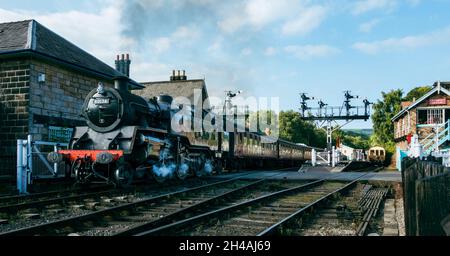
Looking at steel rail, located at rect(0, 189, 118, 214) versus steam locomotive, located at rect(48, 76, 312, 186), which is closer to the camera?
steel rail, located at rect(0, 189, 118, 214)

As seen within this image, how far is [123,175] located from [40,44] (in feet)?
23.4

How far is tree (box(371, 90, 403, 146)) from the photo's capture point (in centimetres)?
5119

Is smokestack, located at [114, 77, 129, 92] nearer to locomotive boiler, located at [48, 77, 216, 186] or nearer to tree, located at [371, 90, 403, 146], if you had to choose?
locomotive boiler, located at [48, 77, 216, 186]

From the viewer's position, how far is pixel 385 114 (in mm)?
51625

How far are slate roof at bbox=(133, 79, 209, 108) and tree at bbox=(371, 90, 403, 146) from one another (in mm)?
29172

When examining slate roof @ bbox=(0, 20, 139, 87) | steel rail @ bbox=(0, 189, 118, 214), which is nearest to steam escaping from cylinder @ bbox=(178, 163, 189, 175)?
steel rail @ bbox=(0, 189, 118, 214)

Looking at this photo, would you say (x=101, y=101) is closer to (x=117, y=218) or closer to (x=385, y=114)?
(x=117, y=218)

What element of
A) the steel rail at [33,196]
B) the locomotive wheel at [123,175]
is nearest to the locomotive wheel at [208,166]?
the locomotive wheel at [123,175]

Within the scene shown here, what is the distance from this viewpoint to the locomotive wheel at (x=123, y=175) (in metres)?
9.99

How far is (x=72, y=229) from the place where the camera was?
5.64 m

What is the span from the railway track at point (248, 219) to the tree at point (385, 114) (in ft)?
151

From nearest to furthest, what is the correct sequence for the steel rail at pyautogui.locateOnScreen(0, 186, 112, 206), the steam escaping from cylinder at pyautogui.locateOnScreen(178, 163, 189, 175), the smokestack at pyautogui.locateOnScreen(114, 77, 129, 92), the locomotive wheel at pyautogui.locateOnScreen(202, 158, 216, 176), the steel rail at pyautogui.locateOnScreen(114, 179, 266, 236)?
1. the steel rail at pyautogui.locateOnScreen(114, 179, 266, 236)
2. the steel rail at pyautogui.locateOnScreen(0, 186, 112, 206)
3. the smokestack at pyautogui.locateOnScreen(114, 77, 129, 92)
4. the steam escaping from cylinder at pyautogui.locateOnScreen(178, 163, 189, 175)
5. the locomotive wheel at pyautogui.locateOnScreen(202, 158, 216, 176)
